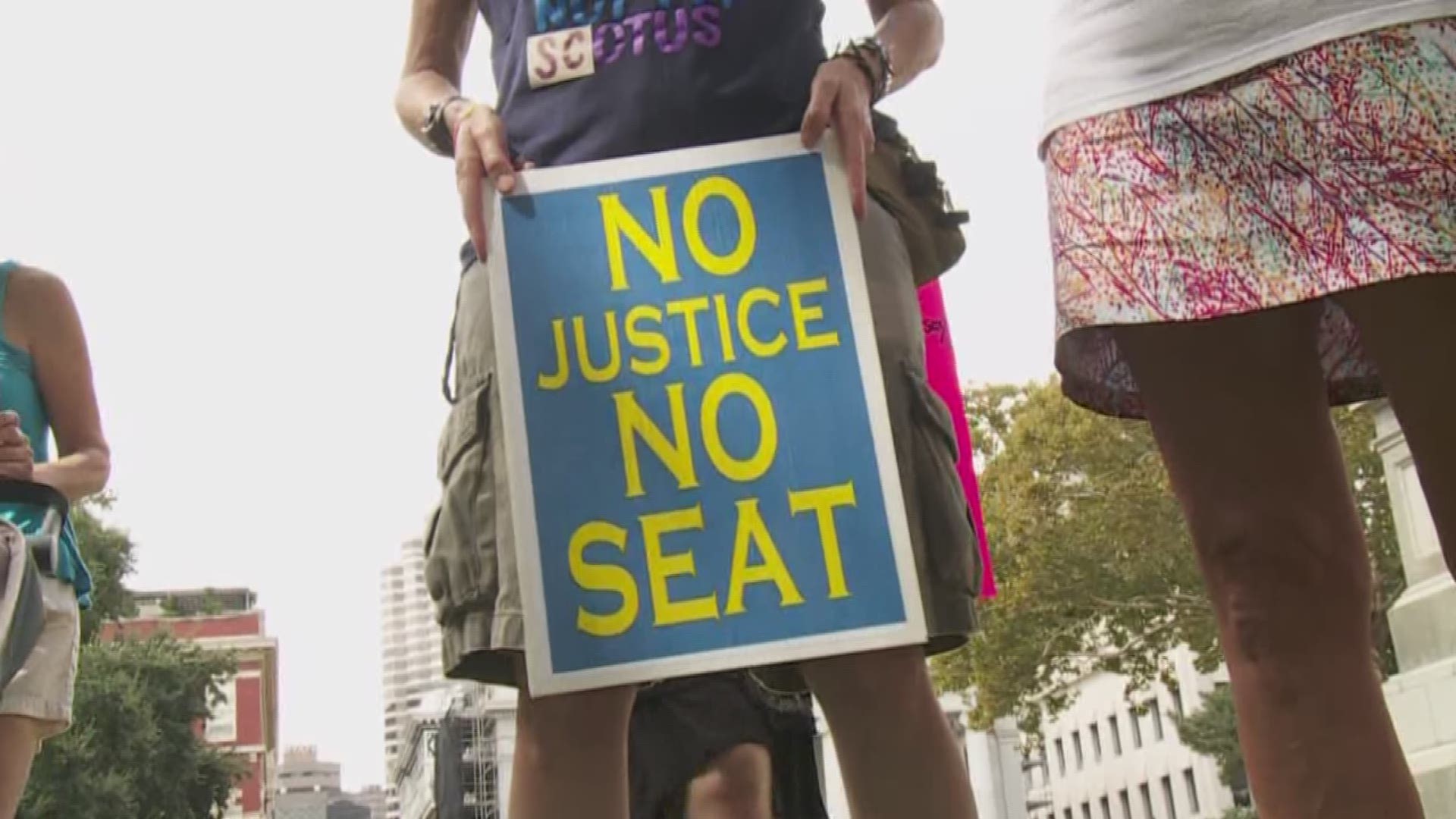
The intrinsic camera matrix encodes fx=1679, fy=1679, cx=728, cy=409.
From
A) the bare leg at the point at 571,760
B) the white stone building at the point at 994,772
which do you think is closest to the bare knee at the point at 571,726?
the bare leg at the point at 571,760

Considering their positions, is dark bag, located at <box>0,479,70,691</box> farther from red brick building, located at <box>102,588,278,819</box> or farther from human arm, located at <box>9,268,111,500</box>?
red brick building, located at <box>102,588,278,819</box>

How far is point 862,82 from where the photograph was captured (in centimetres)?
210

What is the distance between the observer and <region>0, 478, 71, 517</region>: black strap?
105 inches

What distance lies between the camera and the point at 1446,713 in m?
9.99

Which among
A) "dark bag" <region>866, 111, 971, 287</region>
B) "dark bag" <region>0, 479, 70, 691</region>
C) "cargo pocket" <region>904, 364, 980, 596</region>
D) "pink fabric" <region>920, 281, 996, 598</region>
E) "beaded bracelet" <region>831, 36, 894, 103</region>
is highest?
"pink fabric" <region>920, 281, 996, 598</region>

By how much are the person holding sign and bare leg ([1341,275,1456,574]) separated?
1.66 feet

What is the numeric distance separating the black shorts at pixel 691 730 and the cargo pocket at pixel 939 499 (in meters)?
1.51

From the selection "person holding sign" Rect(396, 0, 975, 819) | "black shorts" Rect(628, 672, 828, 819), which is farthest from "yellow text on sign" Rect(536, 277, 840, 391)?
"black shorts" Rect(628, 672, 828, 819)

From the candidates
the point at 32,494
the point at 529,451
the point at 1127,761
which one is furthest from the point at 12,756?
the point at 1127,761

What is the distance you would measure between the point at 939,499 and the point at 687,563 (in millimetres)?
331

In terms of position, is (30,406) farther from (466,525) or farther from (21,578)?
(466,525)

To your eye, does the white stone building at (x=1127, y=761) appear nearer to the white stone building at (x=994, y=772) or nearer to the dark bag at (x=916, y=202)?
the white stone building at (x=994, y=772)

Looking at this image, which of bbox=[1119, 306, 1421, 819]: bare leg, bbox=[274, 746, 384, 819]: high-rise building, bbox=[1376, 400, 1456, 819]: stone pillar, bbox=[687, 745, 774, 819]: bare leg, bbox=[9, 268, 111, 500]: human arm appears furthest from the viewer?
bbox=[274, 746, 384, 819]: high-rise building

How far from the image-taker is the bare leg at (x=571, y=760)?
77.8 inches
